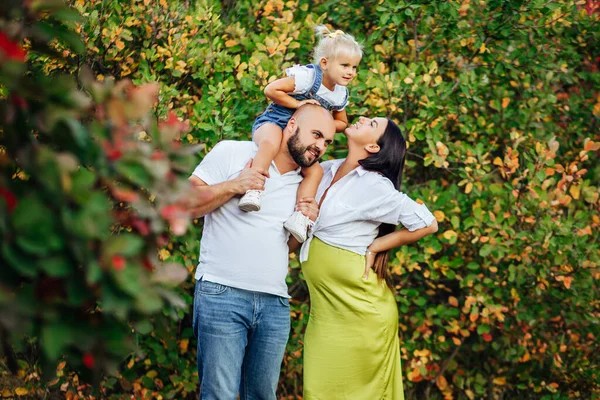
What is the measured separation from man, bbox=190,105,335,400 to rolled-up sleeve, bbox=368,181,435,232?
0.38 meters

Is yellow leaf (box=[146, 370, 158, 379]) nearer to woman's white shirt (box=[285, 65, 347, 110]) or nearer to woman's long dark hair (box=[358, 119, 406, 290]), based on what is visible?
woman's long dark hair (box=[358, 119, 406, 290])

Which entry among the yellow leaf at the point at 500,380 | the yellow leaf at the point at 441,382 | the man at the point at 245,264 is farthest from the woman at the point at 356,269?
the yellow leaf at the point at 500,380

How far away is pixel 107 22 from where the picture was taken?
380cm

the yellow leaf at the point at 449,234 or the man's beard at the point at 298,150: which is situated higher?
the man's beard at the point at 298,150

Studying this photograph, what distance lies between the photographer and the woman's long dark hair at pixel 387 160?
3213mm

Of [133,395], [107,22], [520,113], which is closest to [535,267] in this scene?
[520,113]

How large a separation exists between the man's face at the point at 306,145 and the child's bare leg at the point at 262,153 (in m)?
0.08

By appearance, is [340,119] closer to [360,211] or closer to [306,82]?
[306,82]

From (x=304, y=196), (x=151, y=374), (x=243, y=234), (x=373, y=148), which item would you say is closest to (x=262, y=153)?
(x=304, y=196)

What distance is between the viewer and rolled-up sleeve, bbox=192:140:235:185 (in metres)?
2.87

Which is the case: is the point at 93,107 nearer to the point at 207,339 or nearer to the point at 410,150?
the point at 207,339

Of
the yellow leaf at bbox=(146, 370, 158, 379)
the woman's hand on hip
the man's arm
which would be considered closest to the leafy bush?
the man's arm

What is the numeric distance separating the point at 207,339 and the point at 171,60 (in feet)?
5.98

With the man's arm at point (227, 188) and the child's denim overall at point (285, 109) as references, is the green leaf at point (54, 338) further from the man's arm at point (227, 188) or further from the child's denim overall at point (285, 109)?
the child's denim overall at point (285, 109)
